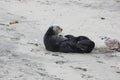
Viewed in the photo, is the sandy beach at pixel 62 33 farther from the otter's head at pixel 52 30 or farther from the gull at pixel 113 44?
the otter's head at pixel 52 30

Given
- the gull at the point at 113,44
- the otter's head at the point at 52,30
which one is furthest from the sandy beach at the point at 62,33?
the otter's head at the point at 52,30

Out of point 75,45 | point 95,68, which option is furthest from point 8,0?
point 95,68

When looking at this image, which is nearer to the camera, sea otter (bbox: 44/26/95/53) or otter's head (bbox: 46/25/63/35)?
sea otter (bbox: 44/26/95/53)

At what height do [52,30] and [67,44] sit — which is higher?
[52,30]

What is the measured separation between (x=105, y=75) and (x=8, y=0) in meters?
9.46

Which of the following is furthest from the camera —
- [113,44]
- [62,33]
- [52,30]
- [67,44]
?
[62,33]

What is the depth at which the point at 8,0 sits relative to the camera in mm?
17016

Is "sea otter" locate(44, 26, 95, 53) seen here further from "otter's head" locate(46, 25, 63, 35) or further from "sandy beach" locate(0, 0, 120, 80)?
"sandy beach" locate(0, 0, 120, 80)

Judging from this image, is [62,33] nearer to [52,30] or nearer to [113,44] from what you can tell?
[52,30]

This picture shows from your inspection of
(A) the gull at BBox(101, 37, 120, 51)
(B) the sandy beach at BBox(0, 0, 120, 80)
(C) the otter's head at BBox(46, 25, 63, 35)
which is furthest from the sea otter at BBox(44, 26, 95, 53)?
(A) the gull at BBox(101, 37, 120, 51)

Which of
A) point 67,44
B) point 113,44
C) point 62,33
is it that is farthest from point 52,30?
point 62,33

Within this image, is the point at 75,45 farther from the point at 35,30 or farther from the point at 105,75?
the point at 35,30

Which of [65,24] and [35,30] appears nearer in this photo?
[35,30]

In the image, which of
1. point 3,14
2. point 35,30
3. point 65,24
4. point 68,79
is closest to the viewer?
point 68,79
